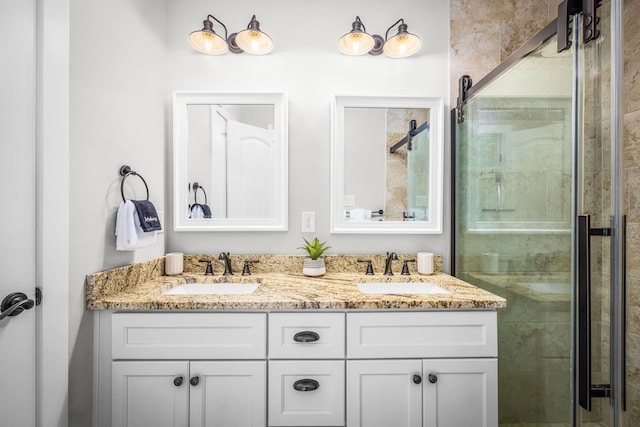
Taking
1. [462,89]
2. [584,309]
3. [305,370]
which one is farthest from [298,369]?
[462,89]

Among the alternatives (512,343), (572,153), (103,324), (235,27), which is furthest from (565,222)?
(235,27)

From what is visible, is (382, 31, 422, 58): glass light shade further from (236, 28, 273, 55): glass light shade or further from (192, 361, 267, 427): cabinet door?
(192, 361, 267, 427): cabinet door

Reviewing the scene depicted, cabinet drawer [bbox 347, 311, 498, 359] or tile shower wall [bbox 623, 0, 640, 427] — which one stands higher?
tile shower wall [bbox 623, 0, 640, 427]

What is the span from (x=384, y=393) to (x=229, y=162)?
55.0 inches

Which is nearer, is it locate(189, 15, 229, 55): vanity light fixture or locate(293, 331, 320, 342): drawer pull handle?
locate(293, 331, 320, 342): drawer pull handle

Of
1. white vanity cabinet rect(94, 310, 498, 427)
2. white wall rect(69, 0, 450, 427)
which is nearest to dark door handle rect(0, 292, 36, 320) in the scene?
white vanity cabinet rect(94, 310, 498, 427)

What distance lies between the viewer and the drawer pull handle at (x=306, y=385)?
1.27m

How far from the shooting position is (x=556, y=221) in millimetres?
1134

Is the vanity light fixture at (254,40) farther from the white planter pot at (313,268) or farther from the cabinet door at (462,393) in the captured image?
the cabinet door at (462,393)

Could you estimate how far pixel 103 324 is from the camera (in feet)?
4.24

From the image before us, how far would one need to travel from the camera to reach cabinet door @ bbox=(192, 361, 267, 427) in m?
1.27

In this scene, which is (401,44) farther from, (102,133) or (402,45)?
(102,133)

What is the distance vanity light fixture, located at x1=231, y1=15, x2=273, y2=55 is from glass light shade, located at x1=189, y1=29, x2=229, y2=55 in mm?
87

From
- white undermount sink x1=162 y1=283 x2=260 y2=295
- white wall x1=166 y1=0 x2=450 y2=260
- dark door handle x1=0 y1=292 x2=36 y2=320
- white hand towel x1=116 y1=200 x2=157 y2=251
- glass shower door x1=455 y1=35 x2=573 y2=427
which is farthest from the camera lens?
white wall x1=166 y1=0 x2=450 y2=260
